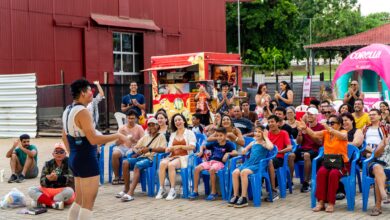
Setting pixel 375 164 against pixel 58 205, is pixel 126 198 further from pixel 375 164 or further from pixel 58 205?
pixel 375 164

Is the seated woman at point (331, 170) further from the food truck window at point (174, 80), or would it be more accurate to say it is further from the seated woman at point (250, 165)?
the food truck window at point (174, 80)

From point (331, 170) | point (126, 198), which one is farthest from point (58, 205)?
point (331, 170)

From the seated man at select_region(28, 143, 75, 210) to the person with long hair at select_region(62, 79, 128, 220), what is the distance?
2.50 meters

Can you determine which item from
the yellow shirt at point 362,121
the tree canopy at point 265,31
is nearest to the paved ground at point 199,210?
the yellow shirt at point 362,121

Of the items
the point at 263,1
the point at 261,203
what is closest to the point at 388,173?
the point at 261,203

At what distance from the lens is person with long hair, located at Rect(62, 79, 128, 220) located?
584 centimetres

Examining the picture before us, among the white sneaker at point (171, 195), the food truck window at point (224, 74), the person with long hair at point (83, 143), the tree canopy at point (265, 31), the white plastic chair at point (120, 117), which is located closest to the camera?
the person with long hair at point (83, 143)

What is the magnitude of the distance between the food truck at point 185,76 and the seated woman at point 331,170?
9.68 m

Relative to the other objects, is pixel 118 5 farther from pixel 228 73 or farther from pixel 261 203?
pixel 261 203

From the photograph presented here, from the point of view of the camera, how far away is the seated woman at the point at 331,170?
306 inches

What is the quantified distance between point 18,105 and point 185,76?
625cm

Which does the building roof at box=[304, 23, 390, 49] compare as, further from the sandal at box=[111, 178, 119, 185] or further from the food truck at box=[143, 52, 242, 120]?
the sandal at box=[111, 178, 119, 185]

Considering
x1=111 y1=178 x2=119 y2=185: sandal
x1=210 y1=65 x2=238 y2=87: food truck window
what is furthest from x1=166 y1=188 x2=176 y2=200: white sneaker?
x1=210 y1=65 x2=238 y2=87: food truck window

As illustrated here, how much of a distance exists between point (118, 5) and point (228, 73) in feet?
34.5
